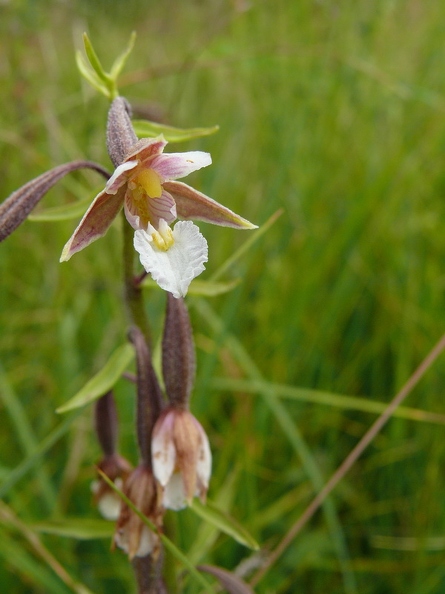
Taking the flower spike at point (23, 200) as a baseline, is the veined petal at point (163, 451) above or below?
below

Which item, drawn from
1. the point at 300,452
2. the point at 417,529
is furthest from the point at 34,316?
the point at 417,529

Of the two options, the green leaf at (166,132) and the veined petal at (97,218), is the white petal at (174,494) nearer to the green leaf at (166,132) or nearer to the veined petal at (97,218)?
the veined petal at (97,218)

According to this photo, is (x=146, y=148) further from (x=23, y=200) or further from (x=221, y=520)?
(x=221, y=520)

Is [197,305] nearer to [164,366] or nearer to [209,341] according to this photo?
[209,341]

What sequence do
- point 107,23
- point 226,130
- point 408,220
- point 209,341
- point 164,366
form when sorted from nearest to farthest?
point 164,366
point 209,341
point 408,220
point 226,130
point 107,23

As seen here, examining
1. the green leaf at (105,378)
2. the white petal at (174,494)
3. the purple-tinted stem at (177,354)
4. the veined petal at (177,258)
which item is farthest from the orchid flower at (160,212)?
the white petal at (174,494)

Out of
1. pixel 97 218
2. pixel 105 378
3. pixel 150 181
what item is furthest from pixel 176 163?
pixel 105 378

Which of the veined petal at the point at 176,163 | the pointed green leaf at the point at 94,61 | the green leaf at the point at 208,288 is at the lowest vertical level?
the green leaf at the point at 208,288
